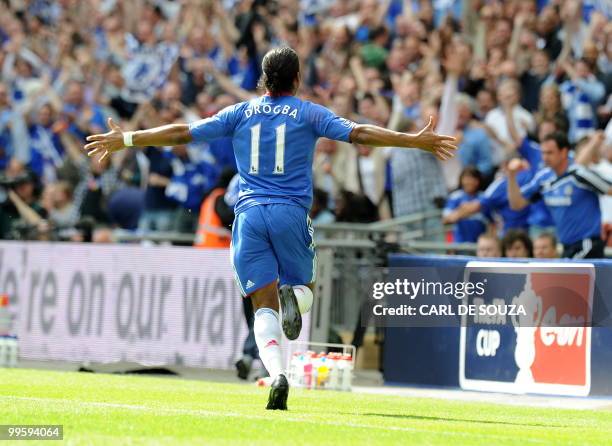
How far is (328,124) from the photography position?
9.46 m

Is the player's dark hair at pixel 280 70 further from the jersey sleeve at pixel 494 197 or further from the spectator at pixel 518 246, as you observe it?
the jersey sleeve at pixel 494 197

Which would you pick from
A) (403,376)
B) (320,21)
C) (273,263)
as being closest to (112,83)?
(320,21)

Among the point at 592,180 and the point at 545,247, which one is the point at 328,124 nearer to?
the point at 592,180

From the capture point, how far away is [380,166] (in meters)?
18.0

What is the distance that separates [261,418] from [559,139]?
665cm

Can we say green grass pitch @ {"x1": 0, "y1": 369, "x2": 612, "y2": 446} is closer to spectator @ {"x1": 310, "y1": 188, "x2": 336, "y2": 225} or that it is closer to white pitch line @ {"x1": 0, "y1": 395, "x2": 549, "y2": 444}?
white pitch line @ {"x1": 0, "y1": 395, "x2": 549, "y2": 444}

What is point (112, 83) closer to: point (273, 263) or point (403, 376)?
point (403, 376)

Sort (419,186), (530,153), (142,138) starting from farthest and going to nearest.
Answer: (419,186), (530,153), (142,138)

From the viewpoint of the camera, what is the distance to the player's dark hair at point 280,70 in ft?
31.3

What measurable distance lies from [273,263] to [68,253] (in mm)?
7790

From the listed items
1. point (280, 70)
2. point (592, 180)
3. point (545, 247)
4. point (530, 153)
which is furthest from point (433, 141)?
point (530, 153)

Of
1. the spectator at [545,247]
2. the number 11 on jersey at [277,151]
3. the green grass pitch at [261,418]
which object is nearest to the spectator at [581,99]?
the spectator at [545,247]

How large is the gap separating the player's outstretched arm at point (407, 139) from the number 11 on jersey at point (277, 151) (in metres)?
0.56

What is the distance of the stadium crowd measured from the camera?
1631 centimetres
